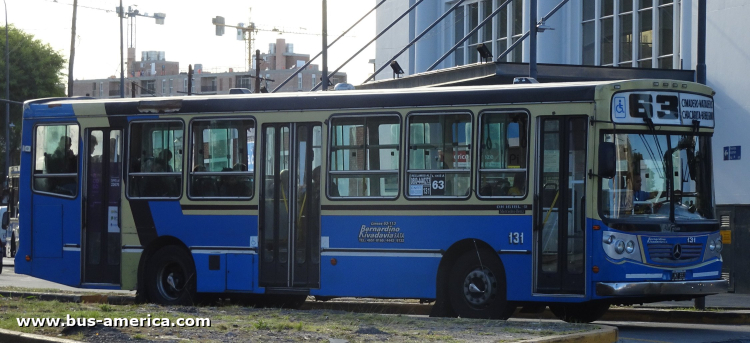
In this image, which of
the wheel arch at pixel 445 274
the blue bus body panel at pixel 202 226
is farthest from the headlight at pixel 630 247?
the blue bus body panel at pixel 202 226

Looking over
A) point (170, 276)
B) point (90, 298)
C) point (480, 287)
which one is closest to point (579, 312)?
point (480, 287)

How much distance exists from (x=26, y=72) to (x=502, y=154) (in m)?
55.0

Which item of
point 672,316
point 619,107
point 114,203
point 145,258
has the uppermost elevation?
point 619,107

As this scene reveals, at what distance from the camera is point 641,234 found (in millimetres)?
12000

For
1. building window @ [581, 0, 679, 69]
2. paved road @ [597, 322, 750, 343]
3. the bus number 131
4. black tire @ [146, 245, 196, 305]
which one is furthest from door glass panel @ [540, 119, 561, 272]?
building window @ [581, 0, 679, 69]

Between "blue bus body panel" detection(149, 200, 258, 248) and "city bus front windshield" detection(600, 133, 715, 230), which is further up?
"city bus front windshield" detection(600, 133, 715, 230)

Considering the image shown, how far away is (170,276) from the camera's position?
49.3 feet

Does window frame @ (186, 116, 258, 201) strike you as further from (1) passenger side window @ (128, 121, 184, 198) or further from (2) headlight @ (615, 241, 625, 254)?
(2) headlight @ (615, 241, 625, 254)

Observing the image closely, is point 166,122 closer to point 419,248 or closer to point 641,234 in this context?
point 419,248

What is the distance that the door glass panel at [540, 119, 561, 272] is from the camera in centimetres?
1223

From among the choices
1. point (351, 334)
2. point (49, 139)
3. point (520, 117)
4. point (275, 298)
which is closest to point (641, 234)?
point (520, 117)

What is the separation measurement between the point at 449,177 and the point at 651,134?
94.5 inches

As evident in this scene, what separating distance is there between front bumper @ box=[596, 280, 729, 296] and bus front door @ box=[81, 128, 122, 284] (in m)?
7.09

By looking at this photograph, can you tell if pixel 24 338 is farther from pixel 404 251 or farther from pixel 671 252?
pixel 671 252
